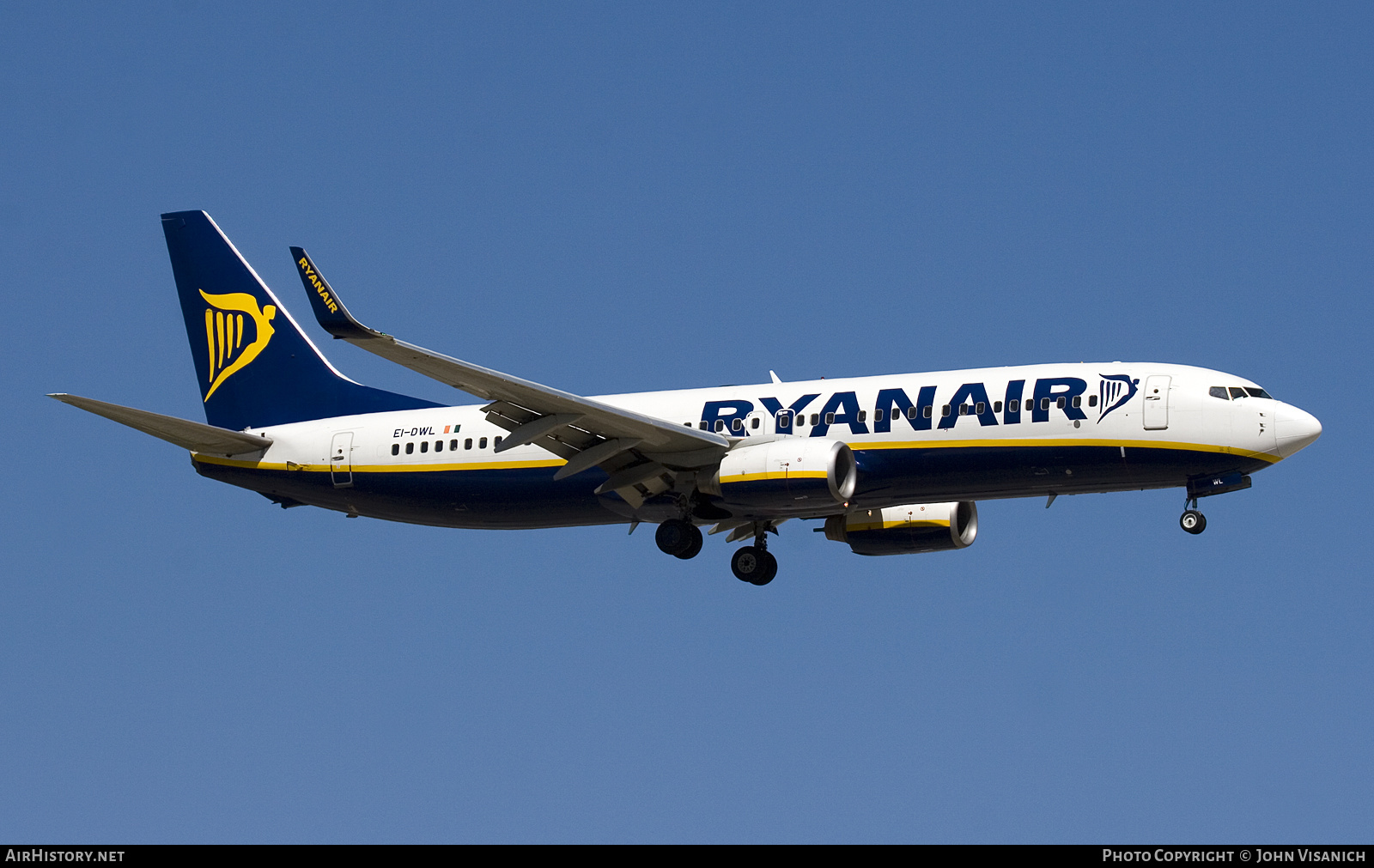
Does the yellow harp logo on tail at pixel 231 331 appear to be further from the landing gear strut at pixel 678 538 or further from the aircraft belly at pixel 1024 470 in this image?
the aircraft belly at pixel 1024 470

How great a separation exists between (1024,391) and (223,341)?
23.6 meters

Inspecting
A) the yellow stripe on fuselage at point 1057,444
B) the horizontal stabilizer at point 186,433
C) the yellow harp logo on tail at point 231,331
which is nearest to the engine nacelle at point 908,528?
the yellow stripe on fuselage at point 1057,444

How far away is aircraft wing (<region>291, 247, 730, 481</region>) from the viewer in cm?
3703

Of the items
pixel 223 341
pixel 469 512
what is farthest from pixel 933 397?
pixel 223 341

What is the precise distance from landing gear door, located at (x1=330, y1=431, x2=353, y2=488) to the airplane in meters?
0.06

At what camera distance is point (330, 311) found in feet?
122

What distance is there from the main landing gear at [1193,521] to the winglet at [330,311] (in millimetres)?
18258

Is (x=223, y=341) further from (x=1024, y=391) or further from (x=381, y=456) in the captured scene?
(x=1024, y=391)

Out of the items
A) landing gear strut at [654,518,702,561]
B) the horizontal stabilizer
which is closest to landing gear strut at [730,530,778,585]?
landing gear strut at [654,518,702,561]

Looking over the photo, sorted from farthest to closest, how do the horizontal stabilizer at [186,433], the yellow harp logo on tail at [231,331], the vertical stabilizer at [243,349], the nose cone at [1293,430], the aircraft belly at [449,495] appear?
1. the yellow harp logo on tail at [231,331]
2. the vertical stabilizer at [243,349]
3. the aircraft belly at [449,495]
4. the horizontal stabilizer at [186,433]
5. the nose cone at [1293,430]

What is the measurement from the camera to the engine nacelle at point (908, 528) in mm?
47438

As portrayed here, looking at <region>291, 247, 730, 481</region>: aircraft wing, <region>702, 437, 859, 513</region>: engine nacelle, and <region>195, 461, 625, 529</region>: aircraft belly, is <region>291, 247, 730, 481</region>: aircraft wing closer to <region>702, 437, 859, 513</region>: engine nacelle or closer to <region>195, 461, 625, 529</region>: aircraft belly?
<region>702, 437, 859, 513</region>: engine nacelle
